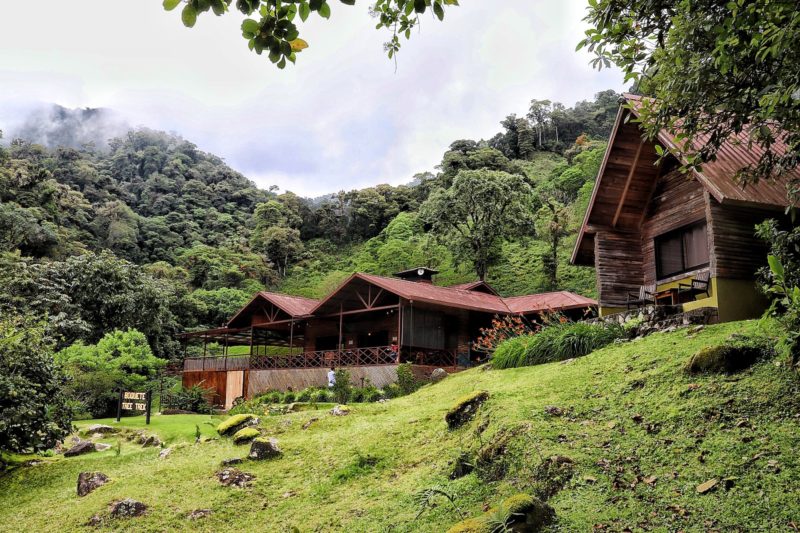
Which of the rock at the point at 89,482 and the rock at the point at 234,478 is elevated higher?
the rock at the point at 234,478

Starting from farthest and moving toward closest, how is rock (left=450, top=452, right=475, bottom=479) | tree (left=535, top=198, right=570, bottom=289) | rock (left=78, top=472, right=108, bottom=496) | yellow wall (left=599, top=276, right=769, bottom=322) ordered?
1. tree (left=535, top=198, right=570, bottom=289)
2. yellow wall (left=599, top=276, right=769, bottom=322)
3. rock (left=78, top=472, right=108, bottom=496)
4. rock (left=450, top=452, right=475, bottom=479)

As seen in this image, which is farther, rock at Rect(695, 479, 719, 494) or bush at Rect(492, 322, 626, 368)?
bush at Rect(492, 322, 626, 368)

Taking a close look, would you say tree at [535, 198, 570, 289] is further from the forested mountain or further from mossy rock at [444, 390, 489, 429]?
mossy rock at [444, 390, 489, 429]

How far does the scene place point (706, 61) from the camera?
6.66 metres

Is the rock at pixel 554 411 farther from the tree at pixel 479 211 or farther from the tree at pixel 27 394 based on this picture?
the tree at pixel 479 211

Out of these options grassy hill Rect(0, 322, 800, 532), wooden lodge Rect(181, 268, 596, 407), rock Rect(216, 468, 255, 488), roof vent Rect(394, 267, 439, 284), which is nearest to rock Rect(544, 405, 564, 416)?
grassy hill Rect(0, 322, 800, 532)

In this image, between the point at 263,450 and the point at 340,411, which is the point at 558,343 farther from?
the point at 263,450

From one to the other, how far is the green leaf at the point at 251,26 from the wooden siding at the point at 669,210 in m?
13.6

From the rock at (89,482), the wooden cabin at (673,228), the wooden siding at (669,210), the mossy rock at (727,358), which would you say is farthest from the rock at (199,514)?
the wooden siding at (669,210)

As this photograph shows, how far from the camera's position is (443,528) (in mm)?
5773

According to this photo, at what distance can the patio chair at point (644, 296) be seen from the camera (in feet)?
52.4

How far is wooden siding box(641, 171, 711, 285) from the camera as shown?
15.4m

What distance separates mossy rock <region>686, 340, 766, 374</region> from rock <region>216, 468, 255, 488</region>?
6237mm

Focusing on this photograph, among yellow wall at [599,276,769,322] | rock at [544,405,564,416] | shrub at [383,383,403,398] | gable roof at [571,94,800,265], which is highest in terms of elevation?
gable roof at [571,94,800,265]
